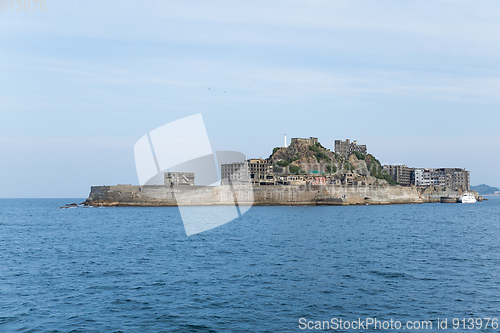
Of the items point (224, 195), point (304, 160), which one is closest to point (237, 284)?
point (224, 195)

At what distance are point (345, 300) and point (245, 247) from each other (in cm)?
2080

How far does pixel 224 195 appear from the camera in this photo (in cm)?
12838

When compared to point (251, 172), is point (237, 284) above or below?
below

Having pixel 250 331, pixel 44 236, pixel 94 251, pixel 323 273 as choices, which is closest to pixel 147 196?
pixel 44 236

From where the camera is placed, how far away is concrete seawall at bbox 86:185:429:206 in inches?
5027

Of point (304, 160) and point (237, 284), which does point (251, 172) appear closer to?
point (304, 160)

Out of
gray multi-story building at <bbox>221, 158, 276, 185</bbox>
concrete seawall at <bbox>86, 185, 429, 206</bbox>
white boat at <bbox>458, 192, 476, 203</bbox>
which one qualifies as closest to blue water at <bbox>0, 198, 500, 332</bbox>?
concrete seawall at <bbox>86, 185, 429, 206</bbox>

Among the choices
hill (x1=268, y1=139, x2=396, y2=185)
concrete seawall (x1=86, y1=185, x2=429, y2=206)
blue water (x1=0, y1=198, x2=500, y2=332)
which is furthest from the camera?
hill (x1=268, y1=139, x2=396, y2=185)

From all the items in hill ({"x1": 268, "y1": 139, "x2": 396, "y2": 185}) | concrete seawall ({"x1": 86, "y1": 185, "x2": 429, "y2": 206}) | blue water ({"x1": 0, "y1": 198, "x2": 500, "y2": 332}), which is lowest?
blue water ({"x1": 0, "y1": 198, "x2": 500, "y2": 332})

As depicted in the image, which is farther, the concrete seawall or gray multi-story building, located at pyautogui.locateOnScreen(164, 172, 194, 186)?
gray multi-story building, located at pyautogui.locateOnScreen(164, 172, 194, 186)

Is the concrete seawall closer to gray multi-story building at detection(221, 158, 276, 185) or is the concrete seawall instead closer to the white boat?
gray multi-story building at detection(221, 158, 276, 185)

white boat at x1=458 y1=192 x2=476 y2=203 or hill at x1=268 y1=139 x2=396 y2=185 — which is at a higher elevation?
hill at x1=268 y1=139 x2=396 y2=185

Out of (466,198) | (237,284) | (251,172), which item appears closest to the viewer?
(237,284)

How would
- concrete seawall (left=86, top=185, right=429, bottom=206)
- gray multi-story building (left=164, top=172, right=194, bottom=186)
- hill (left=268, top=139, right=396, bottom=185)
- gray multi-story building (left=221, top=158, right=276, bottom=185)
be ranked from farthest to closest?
hill (left=268, top=139, right=396, bottom=185) → gray multi-story building (left=221, top=158, right=276, bottom=185) → gray multi-story building (left=164, top=172, right=194, bottom=186) → concrete seawall (left=86, top=185, right=429, bottom=206)
